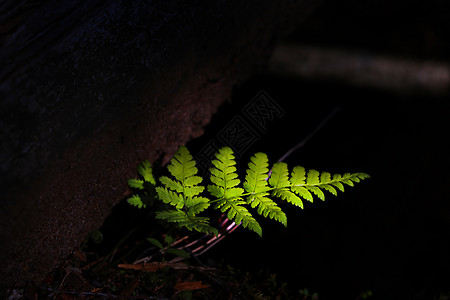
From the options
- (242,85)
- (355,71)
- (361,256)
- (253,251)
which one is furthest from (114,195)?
(355,71)

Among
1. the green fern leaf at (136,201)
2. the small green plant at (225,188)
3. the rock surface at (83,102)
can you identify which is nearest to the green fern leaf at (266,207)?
the small green plant at (225,188)

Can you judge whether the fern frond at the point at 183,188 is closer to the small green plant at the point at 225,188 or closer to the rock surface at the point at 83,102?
the small green plant at the point at 225,188

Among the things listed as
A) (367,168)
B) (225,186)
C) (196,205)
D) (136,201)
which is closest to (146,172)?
(136,201)

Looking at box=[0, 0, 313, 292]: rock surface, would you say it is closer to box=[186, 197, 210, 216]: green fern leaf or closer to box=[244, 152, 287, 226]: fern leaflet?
box=[186, 197, 210, 216]: green fern leaf

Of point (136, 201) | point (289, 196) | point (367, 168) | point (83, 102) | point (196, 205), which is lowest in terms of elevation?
point (367, 168)

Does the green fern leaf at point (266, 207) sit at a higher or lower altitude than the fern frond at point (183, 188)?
lower

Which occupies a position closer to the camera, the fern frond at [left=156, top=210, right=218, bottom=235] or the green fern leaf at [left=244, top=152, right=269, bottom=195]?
the fern frond at [left=156, top=210, right=218, bottom=235]

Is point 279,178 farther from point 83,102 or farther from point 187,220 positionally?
point 83,102

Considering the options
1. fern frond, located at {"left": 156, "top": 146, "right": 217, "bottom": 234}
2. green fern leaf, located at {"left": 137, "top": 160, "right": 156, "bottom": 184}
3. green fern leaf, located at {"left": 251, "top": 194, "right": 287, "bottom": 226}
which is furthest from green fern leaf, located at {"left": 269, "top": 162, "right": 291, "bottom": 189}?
green fern leaf, located at {"left": 137, "top": 160, "right": 156, "bottom": 184}

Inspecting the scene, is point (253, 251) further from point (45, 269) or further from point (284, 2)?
point (284, 2)
